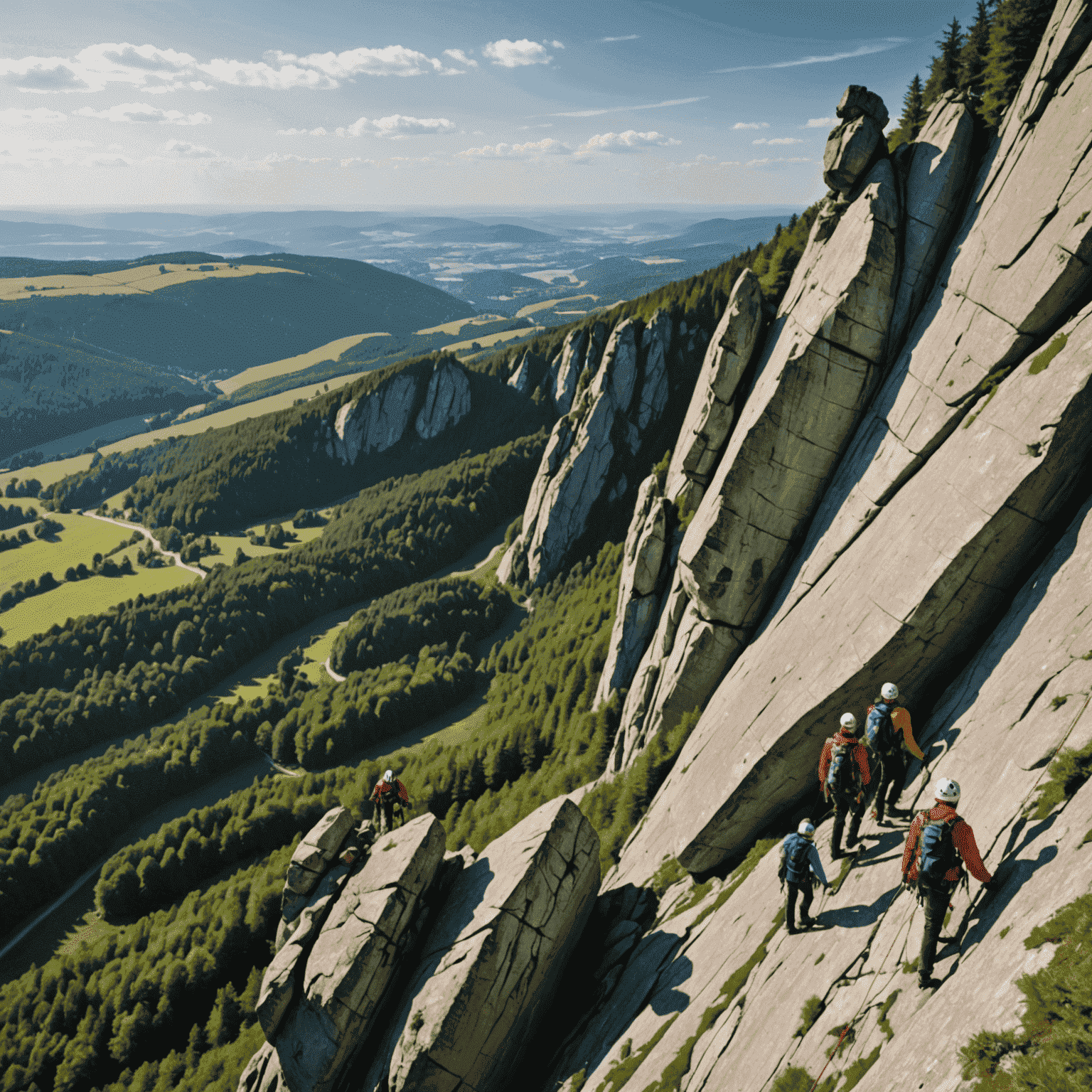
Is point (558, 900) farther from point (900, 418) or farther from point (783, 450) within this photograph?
point (900, 418)

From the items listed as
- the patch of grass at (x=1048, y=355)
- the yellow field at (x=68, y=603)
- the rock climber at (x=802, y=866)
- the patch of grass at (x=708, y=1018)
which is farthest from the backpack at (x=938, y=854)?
the yellow field at (x=68, y=603)

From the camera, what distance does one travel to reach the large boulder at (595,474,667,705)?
44250 millimetres

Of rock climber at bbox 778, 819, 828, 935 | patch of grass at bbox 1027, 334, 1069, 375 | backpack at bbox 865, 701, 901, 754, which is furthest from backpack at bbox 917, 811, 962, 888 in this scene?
patch of grass at bbox 1027, 334, 1069, 375

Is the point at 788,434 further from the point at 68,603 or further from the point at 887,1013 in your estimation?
the point at 68,603

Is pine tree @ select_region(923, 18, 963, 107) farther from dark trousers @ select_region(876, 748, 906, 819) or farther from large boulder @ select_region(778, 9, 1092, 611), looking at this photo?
dark trousers @ select_region(876, 748, 906, 819)

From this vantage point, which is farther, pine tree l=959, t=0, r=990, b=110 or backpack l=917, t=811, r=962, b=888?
pine tree l=959, t=0, r=990, b=110

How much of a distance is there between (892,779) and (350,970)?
24.5m

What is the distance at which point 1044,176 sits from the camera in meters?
24.0

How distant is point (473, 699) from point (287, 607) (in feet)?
245

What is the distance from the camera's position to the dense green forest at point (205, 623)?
A: 136 m

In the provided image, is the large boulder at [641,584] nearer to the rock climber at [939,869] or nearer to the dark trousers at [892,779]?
the dark trousers at [892,779]

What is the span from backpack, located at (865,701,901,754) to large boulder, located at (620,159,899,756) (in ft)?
44.6

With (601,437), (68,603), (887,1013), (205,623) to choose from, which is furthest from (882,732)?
(68,603)

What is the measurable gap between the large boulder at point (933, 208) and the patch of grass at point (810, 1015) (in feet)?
93.8
